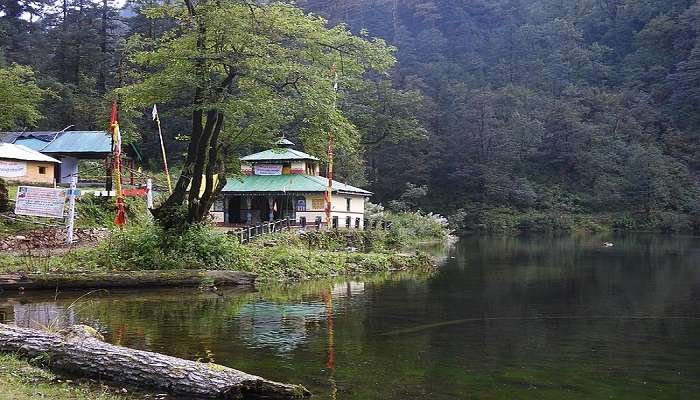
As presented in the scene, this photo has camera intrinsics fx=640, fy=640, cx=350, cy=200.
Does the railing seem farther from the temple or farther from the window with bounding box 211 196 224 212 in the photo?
the window with bounding box 211 196 224 212

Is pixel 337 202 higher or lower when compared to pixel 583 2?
lower

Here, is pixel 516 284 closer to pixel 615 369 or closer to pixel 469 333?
pixel 469 333

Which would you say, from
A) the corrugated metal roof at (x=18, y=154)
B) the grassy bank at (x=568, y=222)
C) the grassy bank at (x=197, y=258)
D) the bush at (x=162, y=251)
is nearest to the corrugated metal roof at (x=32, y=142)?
the corrugated metal roof at (x=18, y=154)

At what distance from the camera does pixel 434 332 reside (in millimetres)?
14844

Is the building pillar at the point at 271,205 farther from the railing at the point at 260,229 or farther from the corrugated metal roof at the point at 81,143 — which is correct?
the corrugated metal roof at the point at 81,143

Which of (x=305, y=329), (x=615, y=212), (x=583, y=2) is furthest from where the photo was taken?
(x=583, y=2)

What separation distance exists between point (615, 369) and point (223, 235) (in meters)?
16.2

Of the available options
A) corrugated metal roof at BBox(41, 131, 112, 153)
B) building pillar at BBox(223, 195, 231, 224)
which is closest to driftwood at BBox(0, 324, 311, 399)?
corrugated metal roof at BBox(41, 131, 112, 153)

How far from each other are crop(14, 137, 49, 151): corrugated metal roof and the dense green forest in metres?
1.30

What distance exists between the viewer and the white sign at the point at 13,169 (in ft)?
109

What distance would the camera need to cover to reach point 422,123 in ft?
267

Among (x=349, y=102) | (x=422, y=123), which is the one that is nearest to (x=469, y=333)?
(x=349, y=102)

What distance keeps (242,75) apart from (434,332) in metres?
11.9

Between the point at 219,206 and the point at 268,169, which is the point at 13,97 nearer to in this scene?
the point at 219,206
